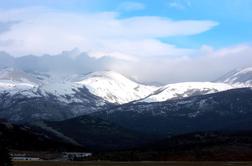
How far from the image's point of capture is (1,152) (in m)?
171

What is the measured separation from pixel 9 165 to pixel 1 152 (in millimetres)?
4776

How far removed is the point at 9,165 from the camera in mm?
169250
